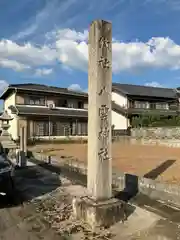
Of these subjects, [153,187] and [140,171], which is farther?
[140,171]

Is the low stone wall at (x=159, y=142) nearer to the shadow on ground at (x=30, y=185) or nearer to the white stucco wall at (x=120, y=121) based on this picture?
the white stucco wall at (x=120, y=121)

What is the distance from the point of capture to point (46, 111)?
32.2 metres

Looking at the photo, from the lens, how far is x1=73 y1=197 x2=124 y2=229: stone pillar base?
4.97m

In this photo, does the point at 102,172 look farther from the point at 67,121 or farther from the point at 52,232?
the point at 67,121

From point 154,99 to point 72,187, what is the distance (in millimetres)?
33609

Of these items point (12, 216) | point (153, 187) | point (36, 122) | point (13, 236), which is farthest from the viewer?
point (36, 122)

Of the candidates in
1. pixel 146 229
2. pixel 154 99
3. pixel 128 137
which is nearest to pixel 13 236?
pixel 146 229

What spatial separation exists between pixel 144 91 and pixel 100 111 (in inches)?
1474

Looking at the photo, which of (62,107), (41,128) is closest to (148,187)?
(41,128)

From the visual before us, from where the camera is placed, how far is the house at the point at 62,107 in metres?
31.0

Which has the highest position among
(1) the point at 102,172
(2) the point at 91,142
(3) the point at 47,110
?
(3) the point at 47,110

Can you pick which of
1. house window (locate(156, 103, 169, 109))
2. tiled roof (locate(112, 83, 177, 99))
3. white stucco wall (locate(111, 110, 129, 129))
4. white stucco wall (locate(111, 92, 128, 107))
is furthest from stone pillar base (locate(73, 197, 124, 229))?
house window (locate(156, 103, 169, 109))

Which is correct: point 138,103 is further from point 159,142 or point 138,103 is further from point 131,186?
point 131,186

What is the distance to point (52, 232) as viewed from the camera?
4.90 metres
